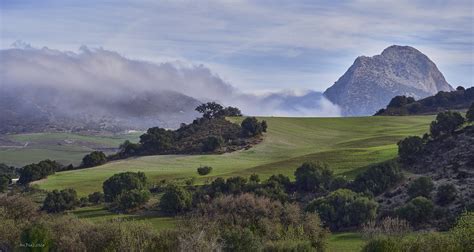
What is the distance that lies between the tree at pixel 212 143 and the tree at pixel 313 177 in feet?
160

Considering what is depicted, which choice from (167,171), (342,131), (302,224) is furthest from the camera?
(342,131)

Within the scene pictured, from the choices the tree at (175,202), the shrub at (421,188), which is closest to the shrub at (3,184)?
the tree at (175,202)

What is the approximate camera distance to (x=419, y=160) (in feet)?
311

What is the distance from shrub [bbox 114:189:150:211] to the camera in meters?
86.4

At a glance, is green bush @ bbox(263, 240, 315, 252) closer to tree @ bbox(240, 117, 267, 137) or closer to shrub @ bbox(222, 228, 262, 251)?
shrub @ bbox(222, 228, 262, 251)

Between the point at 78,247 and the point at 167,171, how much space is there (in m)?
63.7

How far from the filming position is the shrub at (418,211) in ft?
228

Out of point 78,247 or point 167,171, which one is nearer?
point 78,247

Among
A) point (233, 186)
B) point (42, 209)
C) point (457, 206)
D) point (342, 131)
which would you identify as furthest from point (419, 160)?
point (342, 131)

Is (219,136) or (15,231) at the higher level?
(219,136)

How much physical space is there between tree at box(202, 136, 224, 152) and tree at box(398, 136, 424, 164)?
2072 inches

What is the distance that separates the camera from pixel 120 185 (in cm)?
9656

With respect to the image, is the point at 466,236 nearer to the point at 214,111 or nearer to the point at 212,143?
the point at 212,143

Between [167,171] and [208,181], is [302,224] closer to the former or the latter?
[208,181]
